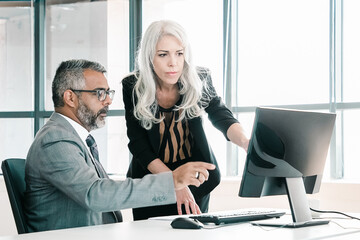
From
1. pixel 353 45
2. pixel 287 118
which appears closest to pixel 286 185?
pixel 287 118

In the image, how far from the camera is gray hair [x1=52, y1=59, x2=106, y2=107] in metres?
2.30

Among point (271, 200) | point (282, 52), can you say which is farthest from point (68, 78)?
point (282, 52)

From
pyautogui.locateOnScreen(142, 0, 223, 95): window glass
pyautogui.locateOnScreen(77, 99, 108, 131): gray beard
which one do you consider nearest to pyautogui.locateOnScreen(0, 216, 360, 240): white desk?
pyautogui.locateOnScreen(77, 99, 108, 131): gray beard

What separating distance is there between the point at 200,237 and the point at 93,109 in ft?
2.52

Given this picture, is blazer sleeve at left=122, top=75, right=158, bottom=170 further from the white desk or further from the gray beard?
the white desk

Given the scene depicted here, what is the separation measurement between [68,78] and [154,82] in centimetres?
51

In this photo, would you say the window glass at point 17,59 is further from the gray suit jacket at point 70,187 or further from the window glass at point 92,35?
the gray suit jacket at point 70,187

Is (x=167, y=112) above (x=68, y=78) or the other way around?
the other way around

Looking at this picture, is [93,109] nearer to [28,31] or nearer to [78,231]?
[78,231]

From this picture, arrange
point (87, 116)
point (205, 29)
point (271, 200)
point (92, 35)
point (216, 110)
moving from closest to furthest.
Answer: point (87, 116) < point (216, 110) < point (271, 200) < point (205, 29) < point (92, 35)

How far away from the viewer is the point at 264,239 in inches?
68.3

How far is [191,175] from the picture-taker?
6.59 feet

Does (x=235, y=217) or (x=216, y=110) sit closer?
(x=235, y=217)

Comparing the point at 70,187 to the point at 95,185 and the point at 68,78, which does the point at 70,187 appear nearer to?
the point at 95,185
